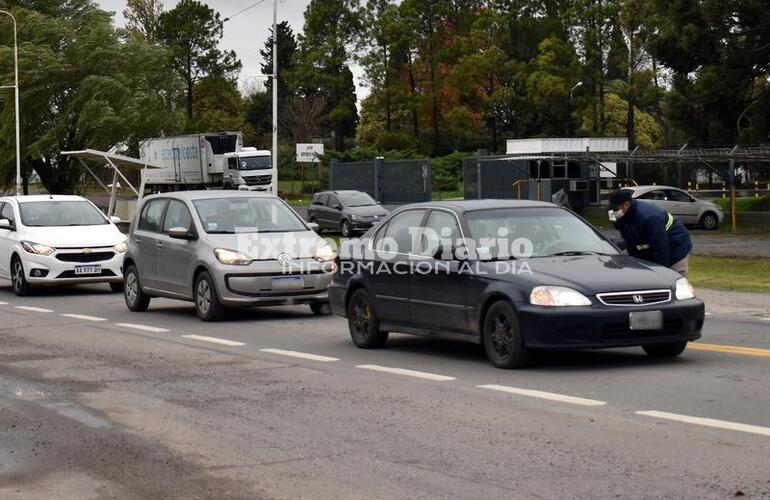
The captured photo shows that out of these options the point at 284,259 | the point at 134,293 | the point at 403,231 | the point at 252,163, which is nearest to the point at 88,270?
the point at 134,293

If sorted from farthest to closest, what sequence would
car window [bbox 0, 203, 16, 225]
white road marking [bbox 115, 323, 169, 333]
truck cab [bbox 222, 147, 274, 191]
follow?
truck cab [bbox 222, 147, 274, 191] < car window [bbox 0, 203, 16, 225] < white road marking [bbox 115, 323, 169, 333]

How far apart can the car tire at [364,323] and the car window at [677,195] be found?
30.9 m

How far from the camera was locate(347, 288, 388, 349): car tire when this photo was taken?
13.6m

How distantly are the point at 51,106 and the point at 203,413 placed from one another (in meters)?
55.7

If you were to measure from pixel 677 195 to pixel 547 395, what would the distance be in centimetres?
3442

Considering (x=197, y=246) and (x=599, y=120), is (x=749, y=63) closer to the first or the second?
(x=197, y=246)

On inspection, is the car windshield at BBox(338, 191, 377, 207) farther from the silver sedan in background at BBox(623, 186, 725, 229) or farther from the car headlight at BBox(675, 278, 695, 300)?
the car headlight at BBox(675, 278, 695, 300)

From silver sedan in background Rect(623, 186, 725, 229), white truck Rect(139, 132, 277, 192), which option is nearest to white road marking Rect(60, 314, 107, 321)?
silver sedan in background Rect(623, 186, 725, 229)

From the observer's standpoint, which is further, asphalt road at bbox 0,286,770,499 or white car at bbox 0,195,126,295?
white car at bbox 0,195,126,295

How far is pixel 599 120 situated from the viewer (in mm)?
78562

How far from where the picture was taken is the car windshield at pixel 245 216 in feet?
58.2

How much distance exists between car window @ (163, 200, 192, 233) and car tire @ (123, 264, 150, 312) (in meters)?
0.97

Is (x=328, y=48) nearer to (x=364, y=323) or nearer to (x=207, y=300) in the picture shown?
(x=207, y=300)

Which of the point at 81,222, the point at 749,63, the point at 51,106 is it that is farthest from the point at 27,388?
the point at 51,106
